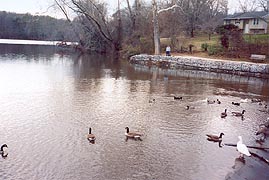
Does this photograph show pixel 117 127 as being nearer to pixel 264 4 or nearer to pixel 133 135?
pixel 133 135

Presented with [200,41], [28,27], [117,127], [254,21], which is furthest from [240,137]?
[28,27]

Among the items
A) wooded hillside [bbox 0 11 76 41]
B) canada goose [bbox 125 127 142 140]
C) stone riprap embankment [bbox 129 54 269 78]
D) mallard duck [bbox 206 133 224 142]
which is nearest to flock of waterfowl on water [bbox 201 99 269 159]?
mallard duck [bbox 206 133 224 142]

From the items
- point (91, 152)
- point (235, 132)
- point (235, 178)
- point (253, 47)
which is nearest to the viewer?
point (235, 178)

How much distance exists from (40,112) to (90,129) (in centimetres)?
430

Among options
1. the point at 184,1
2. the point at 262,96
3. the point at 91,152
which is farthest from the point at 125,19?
the point at 91,152

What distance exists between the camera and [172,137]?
44.0 feet

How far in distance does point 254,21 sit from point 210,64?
20906 mm

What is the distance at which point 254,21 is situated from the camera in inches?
2030

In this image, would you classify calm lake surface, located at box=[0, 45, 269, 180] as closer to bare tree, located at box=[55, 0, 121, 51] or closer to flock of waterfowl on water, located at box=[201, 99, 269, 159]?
flock of waterfowl on water, located at box=[201, 99, 269, 159]

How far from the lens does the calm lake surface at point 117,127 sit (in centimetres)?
1037

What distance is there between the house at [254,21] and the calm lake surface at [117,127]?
26.5 metres

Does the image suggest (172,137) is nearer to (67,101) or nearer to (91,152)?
(91,152)

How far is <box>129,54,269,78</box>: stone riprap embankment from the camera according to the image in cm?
3209

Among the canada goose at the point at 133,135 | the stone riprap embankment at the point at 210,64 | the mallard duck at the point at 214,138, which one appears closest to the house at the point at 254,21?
the stone riprap embankment at the point at 210,64
